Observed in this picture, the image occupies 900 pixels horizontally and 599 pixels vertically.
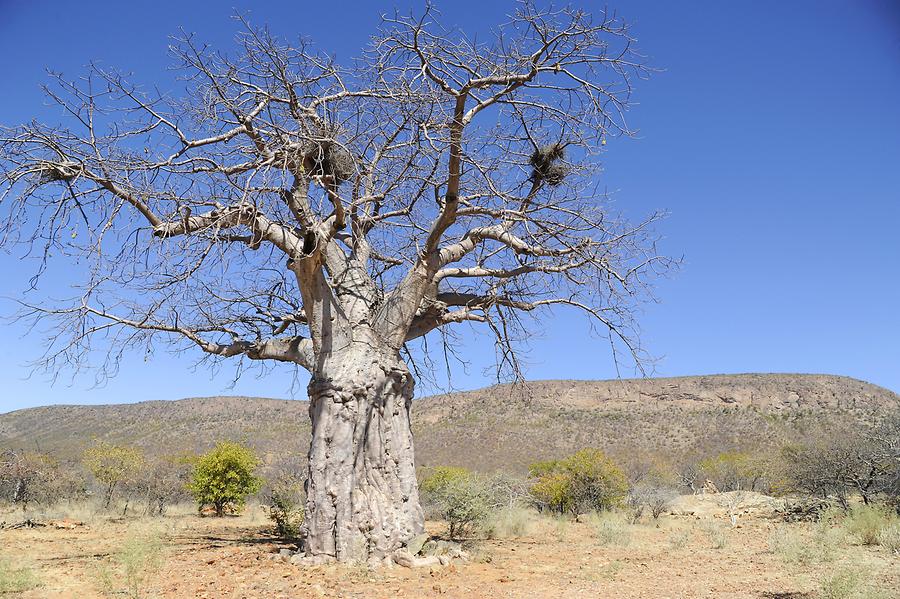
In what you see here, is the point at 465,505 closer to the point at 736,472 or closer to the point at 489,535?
the point at 489,535

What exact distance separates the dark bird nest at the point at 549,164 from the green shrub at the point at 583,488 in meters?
10.3

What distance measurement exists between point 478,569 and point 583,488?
960cm

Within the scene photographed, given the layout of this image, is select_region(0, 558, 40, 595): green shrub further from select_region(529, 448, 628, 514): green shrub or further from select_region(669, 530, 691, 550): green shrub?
select_region(529, 448, 628, 514): green shrub

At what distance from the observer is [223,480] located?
15.7 meters

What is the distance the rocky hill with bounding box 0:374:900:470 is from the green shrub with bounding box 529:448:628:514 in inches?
531

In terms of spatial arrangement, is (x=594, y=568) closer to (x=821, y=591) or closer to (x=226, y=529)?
(x=821, y=591)

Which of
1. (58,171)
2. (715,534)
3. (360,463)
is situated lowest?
(715,534)

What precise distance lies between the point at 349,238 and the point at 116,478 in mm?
11570

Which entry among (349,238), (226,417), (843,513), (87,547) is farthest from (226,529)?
(226,417)

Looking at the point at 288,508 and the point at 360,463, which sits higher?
the point at 360,463

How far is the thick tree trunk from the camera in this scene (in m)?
6.69

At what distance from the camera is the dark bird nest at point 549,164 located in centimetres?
741

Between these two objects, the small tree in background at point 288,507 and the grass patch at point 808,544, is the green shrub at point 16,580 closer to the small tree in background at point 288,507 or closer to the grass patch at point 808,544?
the small tree in background at point 288,507

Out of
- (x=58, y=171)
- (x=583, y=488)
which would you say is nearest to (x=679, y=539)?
(x=583, y=488)
